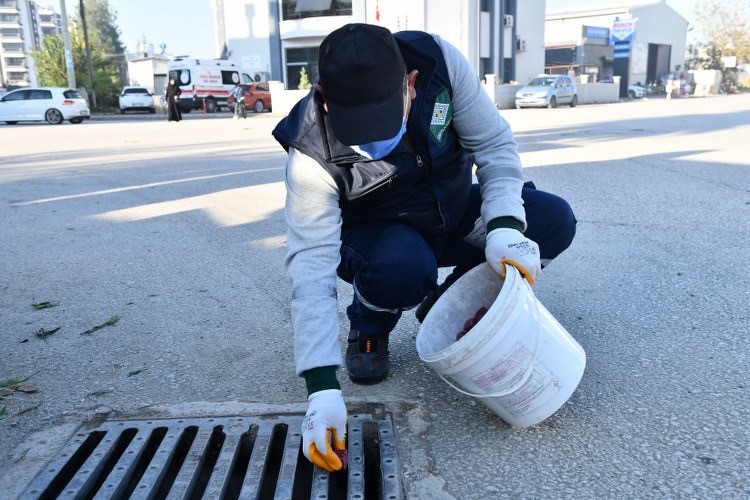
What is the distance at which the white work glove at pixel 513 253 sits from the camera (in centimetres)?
201

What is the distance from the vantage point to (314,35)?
34.2 meters

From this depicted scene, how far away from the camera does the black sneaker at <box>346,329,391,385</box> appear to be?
242 cm

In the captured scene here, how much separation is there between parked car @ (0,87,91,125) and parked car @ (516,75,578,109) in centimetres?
1615

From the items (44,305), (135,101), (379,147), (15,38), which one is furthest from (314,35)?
(15,38)

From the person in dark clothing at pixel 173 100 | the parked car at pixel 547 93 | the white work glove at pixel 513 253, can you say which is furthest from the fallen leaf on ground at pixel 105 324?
the parked car at pixel 547 93

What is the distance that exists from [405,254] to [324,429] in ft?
2.33

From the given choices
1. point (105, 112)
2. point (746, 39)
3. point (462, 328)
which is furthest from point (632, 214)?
point (746, 39)

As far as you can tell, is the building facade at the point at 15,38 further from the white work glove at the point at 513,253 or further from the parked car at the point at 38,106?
the white work glove at the point at 513,253

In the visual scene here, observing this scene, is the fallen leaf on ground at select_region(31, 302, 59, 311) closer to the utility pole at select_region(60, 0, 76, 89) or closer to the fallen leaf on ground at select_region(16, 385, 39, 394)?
the fallen leaf on ground at select_region(16, 385, 39, 394)

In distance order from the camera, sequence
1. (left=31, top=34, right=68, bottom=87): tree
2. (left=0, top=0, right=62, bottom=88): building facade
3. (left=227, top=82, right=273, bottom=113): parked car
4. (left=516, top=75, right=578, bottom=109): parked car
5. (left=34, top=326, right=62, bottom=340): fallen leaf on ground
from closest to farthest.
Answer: (left=34, top=326, right=62, bottom=340): fallen leaf on ground < (left=516, top=75, right=578, bottom=109): parked car < (left=227, top=82, right=273, bottom=113): parked car < (left=31, top=34, right=68, bottom=87): tree < (left=0, top=0, right=62, bottom=88): building facade


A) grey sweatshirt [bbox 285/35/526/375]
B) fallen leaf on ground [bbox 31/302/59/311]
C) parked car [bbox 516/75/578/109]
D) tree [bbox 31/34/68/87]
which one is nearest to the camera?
grey sweatshirt [bbox 285/35/526/375]

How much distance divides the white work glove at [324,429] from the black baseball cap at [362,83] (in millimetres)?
717

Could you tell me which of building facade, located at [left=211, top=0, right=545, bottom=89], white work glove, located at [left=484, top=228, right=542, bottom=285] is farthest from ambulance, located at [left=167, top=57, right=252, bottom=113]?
white work glove, located at [left=484, top=228, right=542, bottom=285]

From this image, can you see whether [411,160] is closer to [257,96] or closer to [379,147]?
[379,147]
